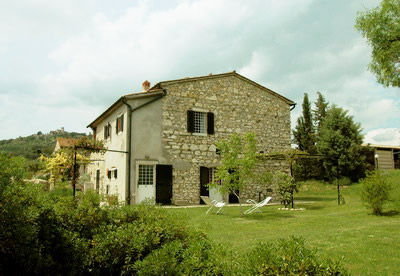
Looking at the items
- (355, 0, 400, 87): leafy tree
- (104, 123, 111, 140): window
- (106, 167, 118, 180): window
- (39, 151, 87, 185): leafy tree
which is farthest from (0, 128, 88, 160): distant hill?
(355, 0, 400, 87): leafy tree

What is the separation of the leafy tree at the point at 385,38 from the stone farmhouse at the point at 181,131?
16.5ft

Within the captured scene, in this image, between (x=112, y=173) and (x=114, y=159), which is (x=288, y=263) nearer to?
(x=114, y=159)

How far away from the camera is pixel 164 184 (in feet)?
47.1

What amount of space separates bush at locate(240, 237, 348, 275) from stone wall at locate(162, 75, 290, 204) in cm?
1222

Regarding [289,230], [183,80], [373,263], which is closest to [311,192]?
[183,80]

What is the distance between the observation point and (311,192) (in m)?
21.4

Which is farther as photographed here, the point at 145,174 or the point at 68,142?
the point at 68,142

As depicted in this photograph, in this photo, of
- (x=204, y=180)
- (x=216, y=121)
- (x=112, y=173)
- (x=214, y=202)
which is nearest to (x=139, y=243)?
(x=214, y=202)

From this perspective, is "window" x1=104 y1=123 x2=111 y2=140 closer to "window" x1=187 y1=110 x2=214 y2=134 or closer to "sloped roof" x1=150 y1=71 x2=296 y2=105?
"sloped roof" x1=150 y1=71 x2=296 y2=105

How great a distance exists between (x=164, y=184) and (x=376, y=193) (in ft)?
27.7

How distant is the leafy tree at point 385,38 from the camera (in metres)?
15.1

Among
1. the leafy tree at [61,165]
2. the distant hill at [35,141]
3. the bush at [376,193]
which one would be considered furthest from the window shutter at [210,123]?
the distant hill at [35,141]

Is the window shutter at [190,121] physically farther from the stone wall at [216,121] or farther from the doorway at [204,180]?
the doorway at [204,180]

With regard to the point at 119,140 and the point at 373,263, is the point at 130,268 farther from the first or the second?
the point at 119,140
